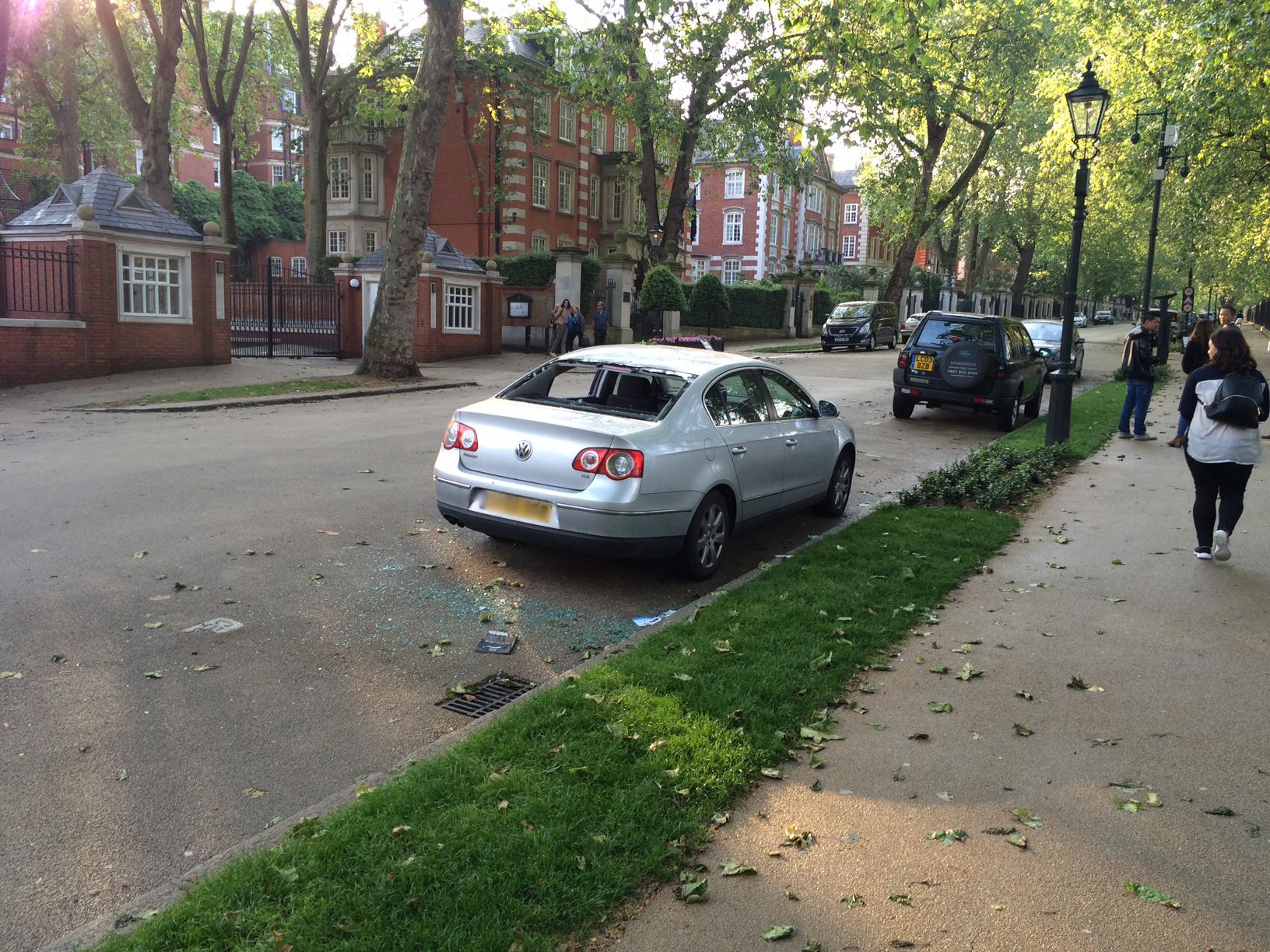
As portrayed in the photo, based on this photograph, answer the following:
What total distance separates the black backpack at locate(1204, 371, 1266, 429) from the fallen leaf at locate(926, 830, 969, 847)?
5.02 m

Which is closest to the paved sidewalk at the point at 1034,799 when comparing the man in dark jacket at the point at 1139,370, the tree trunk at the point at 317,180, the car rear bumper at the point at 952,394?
the man in dark jacket at the point at 1139,370

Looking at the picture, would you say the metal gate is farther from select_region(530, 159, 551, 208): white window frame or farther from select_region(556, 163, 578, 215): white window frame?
select_region(556, 163, 578, 215): white window frame

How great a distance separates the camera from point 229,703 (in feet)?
15.2

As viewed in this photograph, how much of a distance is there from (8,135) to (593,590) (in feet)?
213

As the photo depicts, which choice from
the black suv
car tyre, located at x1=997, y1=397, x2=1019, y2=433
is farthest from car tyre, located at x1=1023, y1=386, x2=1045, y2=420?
car tyre, located at x1=997, y1=397, x2=1019, y2=433

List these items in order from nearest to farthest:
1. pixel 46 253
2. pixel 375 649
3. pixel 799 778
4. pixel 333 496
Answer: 1. pixel 799 778
2. pixel 375 649
3. pixel 333 496
4. pixel 46 253

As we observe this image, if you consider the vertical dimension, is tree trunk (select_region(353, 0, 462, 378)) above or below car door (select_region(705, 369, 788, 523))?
above

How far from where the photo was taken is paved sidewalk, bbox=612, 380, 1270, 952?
2.97 meters

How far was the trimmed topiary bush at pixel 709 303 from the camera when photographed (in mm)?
39406

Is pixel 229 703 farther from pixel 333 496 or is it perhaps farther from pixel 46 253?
pixel 46 253

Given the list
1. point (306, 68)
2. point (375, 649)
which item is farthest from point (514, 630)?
point (306, 68)

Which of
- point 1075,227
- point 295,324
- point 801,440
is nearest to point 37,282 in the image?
point 295,324

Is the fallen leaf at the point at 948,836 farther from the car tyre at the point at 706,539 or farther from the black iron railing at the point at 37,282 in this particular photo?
the black iron railing at the point at 37,282

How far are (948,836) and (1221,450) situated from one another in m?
5.06
